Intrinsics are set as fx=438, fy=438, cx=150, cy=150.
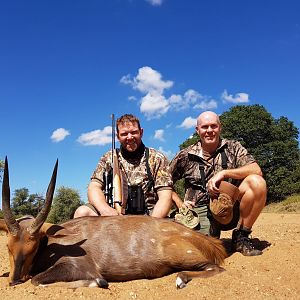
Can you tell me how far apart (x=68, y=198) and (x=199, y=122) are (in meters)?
22.4

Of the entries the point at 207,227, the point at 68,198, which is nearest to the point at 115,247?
the point at 207,227

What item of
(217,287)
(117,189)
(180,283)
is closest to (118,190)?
(117,189)

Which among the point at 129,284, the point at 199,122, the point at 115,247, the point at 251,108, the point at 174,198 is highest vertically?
the point at 251,108

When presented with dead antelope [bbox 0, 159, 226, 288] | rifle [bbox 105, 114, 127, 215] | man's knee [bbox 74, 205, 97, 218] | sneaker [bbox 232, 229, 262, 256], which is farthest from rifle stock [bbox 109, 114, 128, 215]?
sneaker [bbox 232, 229, 262, 256]

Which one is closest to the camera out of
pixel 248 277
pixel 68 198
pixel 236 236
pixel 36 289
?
pixel 36 289

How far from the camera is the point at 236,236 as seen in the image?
624 cm

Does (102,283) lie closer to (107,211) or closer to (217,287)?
(217,287)

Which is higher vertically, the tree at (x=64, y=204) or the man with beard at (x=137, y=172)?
the man with beard at (x=137, y=172)

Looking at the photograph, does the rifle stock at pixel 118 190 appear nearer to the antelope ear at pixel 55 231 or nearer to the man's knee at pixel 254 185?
the antelope ear at pixel 55 231

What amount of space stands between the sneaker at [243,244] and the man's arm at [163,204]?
1.05 m

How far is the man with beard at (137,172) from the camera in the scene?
21.7 ft

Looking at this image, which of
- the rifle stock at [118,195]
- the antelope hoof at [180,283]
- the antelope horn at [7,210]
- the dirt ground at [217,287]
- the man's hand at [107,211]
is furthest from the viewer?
the rifle stock at [118,195]

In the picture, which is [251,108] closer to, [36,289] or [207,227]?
[207,227]

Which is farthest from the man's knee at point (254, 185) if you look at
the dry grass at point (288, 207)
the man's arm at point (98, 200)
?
the dry grass at point (288, 207)
